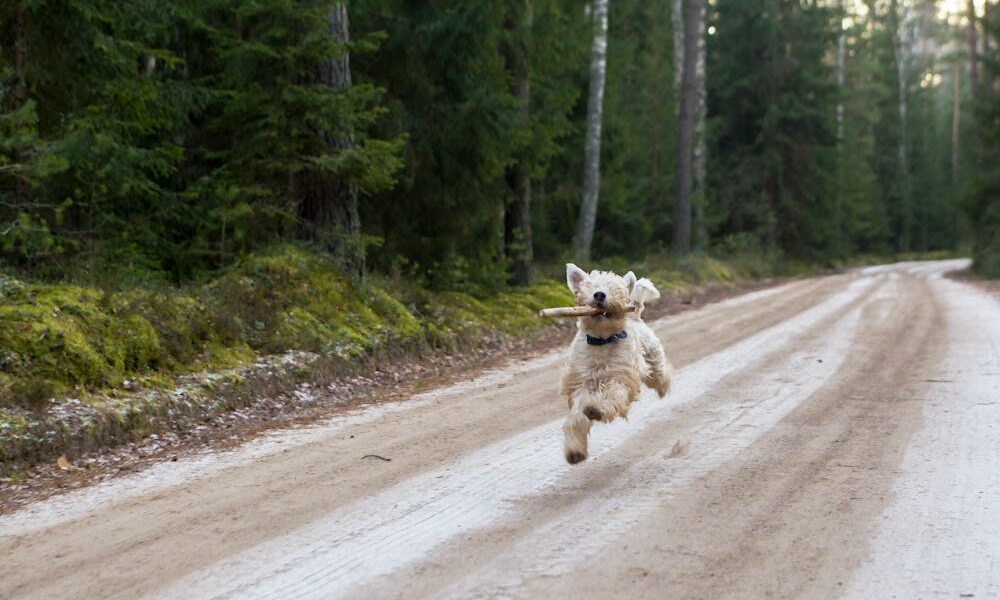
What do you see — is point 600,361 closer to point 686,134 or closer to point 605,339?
point 605,339

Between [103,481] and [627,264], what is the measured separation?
819 inches

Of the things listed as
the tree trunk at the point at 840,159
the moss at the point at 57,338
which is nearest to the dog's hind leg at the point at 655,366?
the moss at the point at 57,338

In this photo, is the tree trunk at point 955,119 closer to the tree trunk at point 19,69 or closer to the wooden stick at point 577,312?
the wooden stick at point 577,312

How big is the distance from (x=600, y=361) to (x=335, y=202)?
7208 millimetres

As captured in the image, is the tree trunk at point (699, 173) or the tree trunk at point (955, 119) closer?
the tree trunk at point (699, 173)

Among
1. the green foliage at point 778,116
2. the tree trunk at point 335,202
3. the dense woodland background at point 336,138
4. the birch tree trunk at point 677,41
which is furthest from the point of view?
the green foliage at point 778,116

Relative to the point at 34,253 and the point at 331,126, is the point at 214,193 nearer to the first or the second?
the point at 331,126

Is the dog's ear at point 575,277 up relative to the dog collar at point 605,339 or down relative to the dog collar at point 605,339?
up

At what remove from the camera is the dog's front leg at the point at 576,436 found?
6281 mm

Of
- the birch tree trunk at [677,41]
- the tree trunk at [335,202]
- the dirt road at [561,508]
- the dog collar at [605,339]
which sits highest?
the birch tree trunk at [677,41]

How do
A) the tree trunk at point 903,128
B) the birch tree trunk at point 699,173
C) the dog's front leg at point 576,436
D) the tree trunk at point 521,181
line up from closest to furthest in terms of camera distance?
the dog's front leg at point 576,436 → the tree trunk at point 521,181 → the birch tree trunk at point 699,173 → the tree trunk at point 903,128

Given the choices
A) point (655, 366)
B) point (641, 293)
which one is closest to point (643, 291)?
point (641, 293)

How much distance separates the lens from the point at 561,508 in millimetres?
5977

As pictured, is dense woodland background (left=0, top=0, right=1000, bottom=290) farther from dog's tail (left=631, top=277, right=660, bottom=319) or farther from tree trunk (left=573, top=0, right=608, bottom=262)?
dog's tail (left=631, top=277, right=660, bottom=319)
